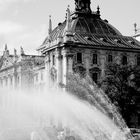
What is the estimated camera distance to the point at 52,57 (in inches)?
2840

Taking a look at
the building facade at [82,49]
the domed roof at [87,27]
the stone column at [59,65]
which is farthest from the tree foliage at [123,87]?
the domed roof at [87,27]

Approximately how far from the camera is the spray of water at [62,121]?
1559 inches

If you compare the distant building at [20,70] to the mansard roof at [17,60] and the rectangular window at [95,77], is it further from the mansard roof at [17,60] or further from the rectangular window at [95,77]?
the rectangular window at [95,77]

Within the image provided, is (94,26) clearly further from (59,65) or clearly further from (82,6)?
(59,65)

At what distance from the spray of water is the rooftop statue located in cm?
1672

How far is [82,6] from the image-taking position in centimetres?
7869

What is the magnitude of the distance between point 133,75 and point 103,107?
10.2 metres

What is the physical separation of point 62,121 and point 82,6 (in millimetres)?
25977

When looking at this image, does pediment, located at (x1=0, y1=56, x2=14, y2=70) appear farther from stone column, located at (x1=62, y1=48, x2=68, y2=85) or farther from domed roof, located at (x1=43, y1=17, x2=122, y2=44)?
stone column, located at (x1=62, y1=48, x2=68, y2=85)

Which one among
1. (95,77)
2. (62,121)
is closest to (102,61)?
(95,77)

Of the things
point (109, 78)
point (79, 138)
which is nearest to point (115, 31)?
point (109, 78)

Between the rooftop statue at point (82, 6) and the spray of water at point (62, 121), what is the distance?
54.8ft

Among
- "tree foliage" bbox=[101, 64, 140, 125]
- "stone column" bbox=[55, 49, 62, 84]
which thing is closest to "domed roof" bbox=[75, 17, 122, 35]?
"stone column" bbox=[55, 49, 62, 84]

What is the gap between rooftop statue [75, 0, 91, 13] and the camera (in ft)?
255
